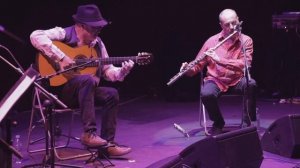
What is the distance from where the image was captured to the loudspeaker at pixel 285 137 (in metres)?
4.45

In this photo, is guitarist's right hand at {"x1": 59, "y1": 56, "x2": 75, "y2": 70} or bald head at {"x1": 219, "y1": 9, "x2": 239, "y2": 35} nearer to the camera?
guitarist's right hand at {"x1": 59, "y1": 56, "x2": 75, "y2": 70}

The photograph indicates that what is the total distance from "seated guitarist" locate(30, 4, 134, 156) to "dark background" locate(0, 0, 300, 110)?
3008mm

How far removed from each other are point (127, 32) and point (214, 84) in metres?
3.54

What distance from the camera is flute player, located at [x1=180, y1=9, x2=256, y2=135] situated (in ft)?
19.1

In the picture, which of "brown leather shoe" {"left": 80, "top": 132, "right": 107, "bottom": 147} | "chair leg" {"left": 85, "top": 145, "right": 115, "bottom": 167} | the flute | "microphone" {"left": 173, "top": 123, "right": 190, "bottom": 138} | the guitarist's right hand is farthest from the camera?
"microphone" {"left": 173, "top": 123, "right": 190, "bottom": 138}

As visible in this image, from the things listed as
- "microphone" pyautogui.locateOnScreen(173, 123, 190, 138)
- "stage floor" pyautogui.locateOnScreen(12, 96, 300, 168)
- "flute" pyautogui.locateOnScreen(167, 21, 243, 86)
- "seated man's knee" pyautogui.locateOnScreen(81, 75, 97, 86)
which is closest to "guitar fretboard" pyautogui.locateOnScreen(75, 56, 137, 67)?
"seated man's knee" pyautogui.locateOnScreen(81, 75, 97, 86)

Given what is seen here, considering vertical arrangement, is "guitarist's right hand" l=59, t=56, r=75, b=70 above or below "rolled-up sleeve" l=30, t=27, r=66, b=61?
below

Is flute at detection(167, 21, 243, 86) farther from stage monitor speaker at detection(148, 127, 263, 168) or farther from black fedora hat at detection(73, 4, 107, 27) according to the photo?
stage monitor speaker at detection(148, 127, 263, 168)

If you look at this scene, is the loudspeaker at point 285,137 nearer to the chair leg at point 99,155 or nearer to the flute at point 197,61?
the flute at point 197,61

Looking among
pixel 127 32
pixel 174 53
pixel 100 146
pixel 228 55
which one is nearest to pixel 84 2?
pixel 127 32

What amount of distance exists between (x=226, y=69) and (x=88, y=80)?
1735 mm

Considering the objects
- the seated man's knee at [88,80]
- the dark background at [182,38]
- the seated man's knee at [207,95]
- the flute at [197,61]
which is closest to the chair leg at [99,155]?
the seated man's knee at [88,80]

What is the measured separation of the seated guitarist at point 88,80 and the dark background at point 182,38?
301 cm

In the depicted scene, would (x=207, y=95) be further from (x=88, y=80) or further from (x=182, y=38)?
(x=182, y=38)
